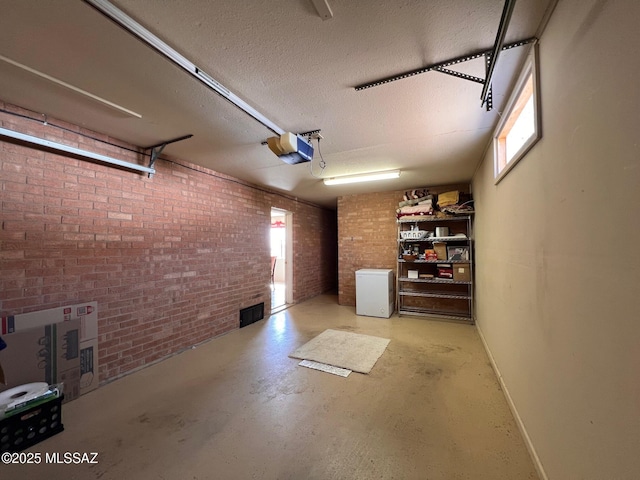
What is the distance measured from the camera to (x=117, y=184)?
2781 millimetres

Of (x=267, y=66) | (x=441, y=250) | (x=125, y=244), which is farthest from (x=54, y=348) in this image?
(x=441, y=250)

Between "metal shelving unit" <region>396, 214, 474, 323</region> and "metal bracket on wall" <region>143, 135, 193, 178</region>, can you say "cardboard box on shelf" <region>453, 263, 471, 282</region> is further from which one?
"metal bracket on wall" <region>143, 135, 193, 178</region>

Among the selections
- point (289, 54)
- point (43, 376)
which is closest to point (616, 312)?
point (289, 54)

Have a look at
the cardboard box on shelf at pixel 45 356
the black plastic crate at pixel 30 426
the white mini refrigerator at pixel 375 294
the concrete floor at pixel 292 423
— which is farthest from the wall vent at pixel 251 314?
the black plastic crate at pixel 30 426

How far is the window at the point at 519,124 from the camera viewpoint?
1.49 m

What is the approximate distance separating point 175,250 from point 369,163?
9.84 ft

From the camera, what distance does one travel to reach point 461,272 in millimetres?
4473

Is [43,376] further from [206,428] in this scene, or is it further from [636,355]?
[636,355]

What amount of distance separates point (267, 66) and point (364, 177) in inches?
113

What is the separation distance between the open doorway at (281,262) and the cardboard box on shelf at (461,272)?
3.55 m

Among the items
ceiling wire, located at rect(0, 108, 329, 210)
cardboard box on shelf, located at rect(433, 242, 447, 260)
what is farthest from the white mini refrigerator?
ceiling wire, located at rect(0, 108, 329, 210)

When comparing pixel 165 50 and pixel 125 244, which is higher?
pixel 165 50

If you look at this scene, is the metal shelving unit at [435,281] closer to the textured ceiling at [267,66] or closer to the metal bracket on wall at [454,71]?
the textured ceiling at [267,66]

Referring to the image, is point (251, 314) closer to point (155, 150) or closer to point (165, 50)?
point (155, 150)
